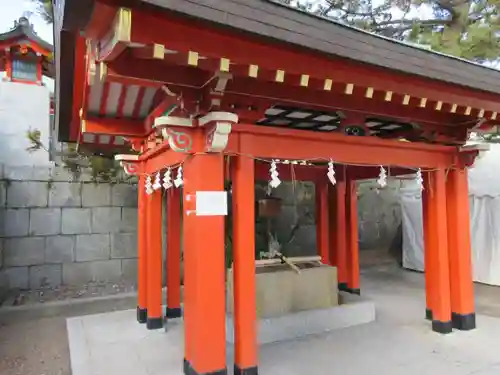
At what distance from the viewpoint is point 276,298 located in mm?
4547

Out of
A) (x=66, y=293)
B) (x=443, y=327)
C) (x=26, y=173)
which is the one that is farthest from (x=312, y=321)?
(x=26, y=173)

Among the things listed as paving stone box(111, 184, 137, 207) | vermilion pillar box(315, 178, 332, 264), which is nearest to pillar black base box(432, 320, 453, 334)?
vermilion pillar box(315, 178, 332, 264)

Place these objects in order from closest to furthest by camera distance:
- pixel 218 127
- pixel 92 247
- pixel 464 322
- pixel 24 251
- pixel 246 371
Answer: pixel 218 127
pixel 246 371
pixel 464 322
pixel 24 251
pixel 92 247

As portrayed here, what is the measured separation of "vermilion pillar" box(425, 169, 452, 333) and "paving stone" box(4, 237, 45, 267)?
20.2 feet

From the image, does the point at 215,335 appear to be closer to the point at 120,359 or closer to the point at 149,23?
the point at 120,359

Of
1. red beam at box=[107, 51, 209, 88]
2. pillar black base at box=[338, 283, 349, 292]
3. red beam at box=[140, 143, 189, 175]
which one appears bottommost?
pillar black base at box=[338, 283, 349, 292]

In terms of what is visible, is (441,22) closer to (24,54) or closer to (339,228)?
(339,228)

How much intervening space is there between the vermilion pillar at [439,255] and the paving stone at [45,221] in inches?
237

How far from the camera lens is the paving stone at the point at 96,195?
7207 mm

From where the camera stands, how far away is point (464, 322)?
14.6ft

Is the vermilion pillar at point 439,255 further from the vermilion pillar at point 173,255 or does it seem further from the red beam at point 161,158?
the vermilion pillar at point 173,255

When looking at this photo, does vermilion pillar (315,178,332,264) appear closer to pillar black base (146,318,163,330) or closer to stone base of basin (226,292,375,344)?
stone base of basin (226,292,375,344)

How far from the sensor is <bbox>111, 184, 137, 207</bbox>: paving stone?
7402 mm

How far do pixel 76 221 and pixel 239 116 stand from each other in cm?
507
